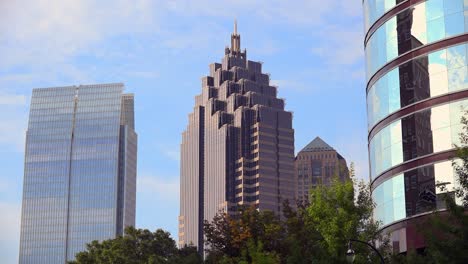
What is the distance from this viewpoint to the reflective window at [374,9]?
70.0 m

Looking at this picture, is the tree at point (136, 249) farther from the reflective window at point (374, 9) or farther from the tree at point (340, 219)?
the tree at point (340, 219)

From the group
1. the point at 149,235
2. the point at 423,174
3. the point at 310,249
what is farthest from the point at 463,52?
the point at 149,235

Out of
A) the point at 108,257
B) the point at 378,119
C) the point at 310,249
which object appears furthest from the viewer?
the point at 108,257

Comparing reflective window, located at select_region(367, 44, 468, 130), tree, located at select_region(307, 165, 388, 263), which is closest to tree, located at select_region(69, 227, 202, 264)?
reflective window, located at select_region(367, 44, 468, 130)

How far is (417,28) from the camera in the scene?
6631cm

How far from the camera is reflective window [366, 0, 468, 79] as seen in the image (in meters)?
64.1

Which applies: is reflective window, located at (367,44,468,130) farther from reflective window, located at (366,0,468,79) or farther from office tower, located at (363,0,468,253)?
reflective window, located at (366,0,468,79)

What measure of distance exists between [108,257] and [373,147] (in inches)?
1406

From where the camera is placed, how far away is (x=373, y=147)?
7156cm

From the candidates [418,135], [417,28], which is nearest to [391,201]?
[418,135]

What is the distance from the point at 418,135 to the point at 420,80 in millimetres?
4105

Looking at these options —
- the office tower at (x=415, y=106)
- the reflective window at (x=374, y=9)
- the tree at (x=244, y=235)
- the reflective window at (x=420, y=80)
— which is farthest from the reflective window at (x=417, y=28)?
the tree at (x=244, y=235)

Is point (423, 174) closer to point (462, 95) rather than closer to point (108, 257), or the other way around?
point (462, 95)

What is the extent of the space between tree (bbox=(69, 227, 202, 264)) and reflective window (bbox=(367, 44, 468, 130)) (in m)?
31.5
